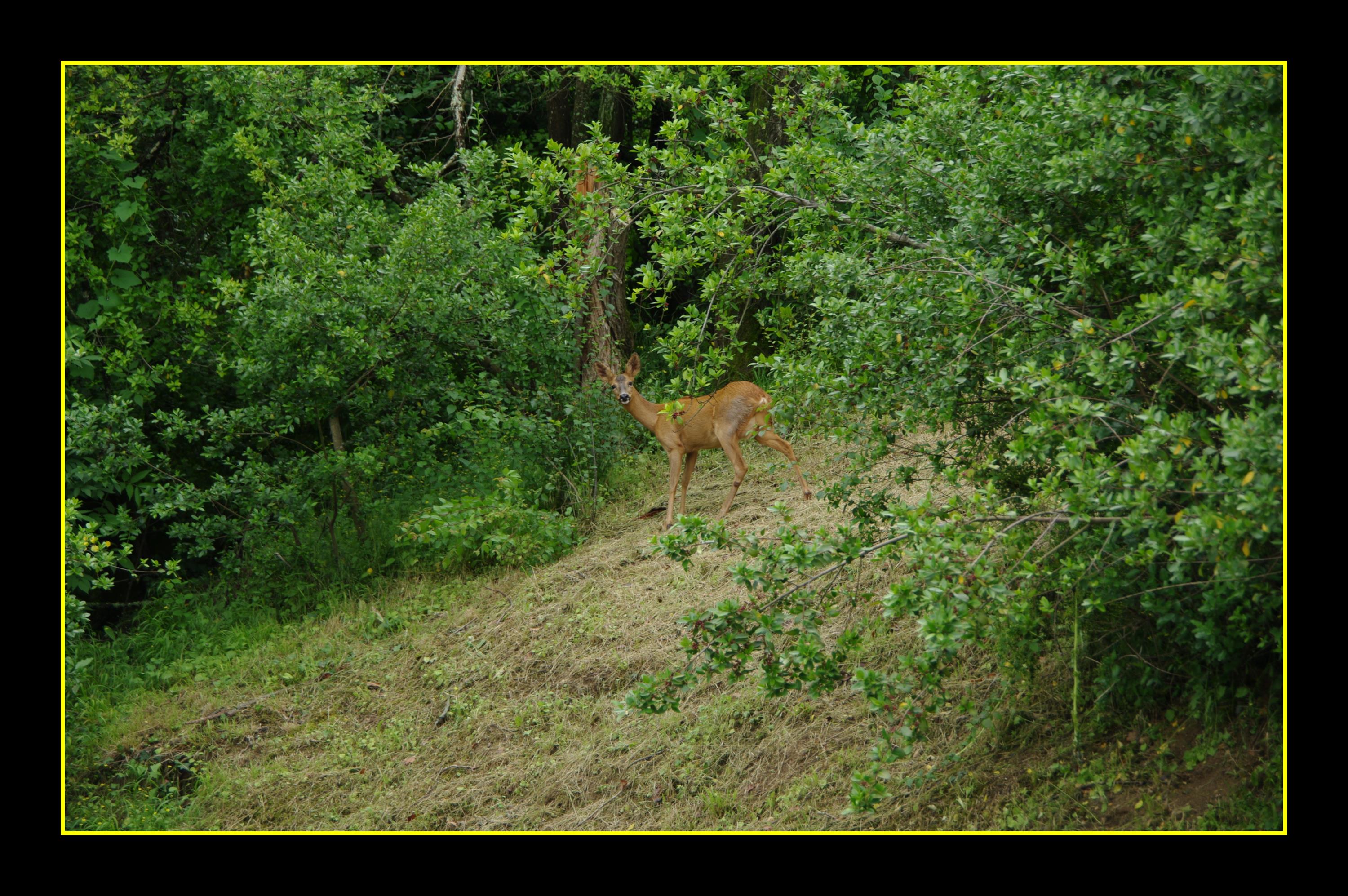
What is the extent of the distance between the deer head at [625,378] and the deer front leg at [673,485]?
0.66 meters

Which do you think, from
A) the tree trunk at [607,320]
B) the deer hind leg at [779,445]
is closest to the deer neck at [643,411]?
the tree trunk at [607,320]

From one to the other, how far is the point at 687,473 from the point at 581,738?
3.51m

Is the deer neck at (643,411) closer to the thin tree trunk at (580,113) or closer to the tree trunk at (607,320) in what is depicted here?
the tree trunk at (607,320)

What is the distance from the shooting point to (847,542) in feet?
14.6

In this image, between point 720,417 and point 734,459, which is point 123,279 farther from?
point 734,459

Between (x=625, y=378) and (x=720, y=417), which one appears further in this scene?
(x=625, y=378)

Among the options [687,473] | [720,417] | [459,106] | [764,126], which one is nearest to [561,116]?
[459,106]

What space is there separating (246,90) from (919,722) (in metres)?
9.08

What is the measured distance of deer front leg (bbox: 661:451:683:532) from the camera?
9.92m

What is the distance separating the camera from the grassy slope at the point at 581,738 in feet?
17.4

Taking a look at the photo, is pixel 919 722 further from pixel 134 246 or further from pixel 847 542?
pixel 134 246

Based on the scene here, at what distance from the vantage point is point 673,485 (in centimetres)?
1000

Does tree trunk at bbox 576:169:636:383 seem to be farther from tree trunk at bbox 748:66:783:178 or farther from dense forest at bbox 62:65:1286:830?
tree trunk at bbox 748:66:783:178

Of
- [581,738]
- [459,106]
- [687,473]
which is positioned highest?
[459,106]
